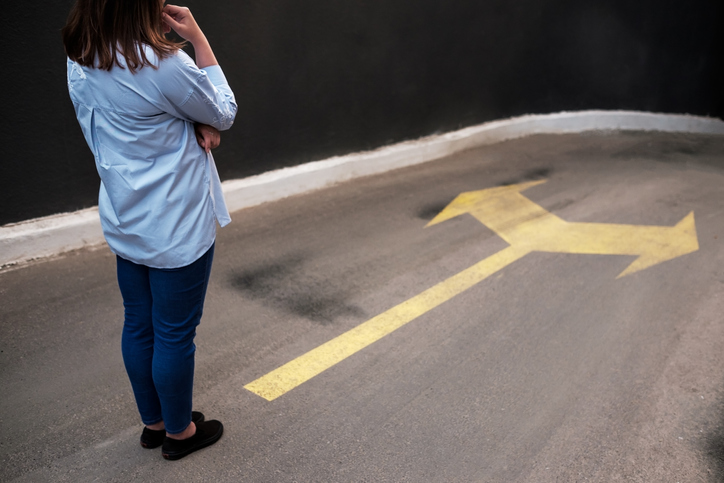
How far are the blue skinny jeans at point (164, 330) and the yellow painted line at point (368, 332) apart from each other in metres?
0.63

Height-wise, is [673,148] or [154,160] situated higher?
[154,160]

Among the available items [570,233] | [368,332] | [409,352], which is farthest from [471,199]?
[409,352]

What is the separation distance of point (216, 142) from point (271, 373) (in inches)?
53.9

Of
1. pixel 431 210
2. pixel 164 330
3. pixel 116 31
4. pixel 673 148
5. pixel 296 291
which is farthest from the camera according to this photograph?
pixel 673 148

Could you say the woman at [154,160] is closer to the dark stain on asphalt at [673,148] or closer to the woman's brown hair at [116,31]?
the woman's brown hair at [116,31]

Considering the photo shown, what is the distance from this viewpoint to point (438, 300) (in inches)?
149

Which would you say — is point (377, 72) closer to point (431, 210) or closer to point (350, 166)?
point (350, 166)

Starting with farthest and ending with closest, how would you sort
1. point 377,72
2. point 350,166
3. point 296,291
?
Result: point 377,72 < point 350,166 < point 296,291

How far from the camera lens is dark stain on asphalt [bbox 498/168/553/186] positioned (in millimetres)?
6332

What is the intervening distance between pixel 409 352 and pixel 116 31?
218 centimetres

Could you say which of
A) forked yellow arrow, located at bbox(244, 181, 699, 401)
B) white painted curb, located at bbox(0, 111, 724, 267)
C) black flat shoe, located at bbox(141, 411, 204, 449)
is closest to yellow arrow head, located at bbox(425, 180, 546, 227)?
forked yellow arrow, located at bbox(244, 181, 699, 401)

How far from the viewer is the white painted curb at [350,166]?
3.99 m

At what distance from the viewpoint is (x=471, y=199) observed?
5719mm

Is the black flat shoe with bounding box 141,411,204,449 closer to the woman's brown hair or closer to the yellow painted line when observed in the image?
the yellow painted line
